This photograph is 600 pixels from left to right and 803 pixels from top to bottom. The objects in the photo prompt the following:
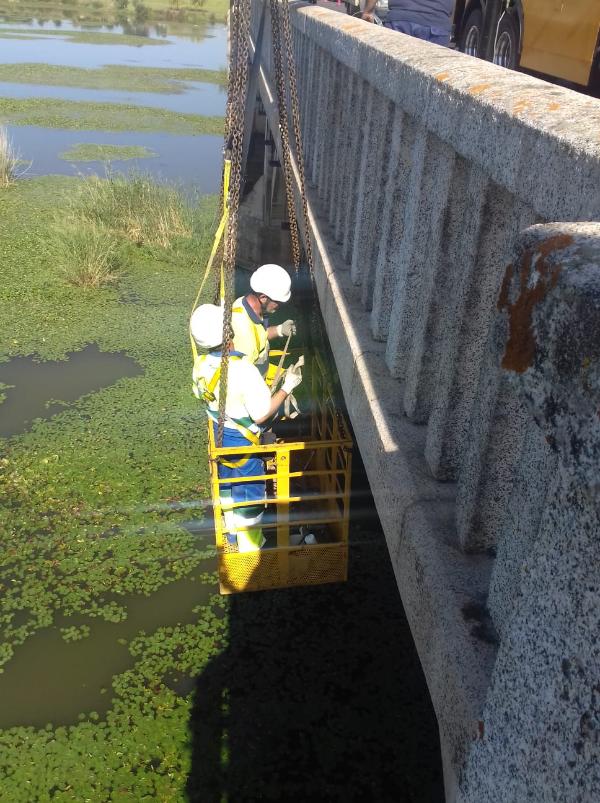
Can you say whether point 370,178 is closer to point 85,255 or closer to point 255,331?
point 255,331

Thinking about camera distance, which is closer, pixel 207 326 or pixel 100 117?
pixel 207 326

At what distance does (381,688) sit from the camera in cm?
438

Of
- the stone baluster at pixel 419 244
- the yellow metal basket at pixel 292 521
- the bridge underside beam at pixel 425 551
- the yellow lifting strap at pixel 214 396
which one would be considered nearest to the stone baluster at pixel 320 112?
the yellow metal basket at pixel 292 521

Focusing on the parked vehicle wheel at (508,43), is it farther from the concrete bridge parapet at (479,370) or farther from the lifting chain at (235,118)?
the lifting chain at (235,118)

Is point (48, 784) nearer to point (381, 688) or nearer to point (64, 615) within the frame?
point (64, 615)

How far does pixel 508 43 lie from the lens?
793 cm

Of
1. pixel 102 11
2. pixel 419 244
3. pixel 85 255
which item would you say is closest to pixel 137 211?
pixel 85 255

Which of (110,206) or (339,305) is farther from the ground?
(339,305)

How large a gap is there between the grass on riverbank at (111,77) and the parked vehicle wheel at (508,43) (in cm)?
2099

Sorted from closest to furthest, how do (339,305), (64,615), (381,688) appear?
(339,305) → (381,688) → (64,615)

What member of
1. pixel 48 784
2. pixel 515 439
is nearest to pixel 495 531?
pixel 515 439

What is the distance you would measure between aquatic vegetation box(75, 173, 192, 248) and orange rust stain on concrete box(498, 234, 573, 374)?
11.3m

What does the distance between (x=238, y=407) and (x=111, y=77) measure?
91.2ft

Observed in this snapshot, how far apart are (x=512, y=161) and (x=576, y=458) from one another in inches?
51.6
